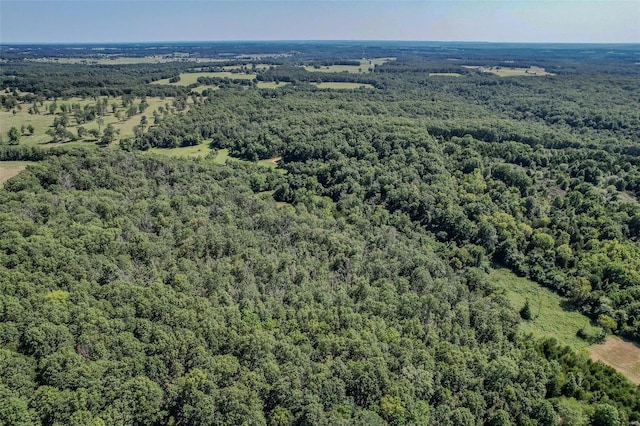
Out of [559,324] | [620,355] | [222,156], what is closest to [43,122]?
[222,156]

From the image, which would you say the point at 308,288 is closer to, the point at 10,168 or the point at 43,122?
the point at 10,168

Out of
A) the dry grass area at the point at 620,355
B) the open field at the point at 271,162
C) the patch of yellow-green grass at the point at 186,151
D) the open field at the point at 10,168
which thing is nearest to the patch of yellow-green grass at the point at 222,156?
the patch of yellow-green grass at the point at 186,151

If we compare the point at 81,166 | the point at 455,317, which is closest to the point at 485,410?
the point at 455,317

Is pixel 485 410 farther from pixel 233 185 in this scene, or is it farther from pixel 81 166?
pixel 81 166

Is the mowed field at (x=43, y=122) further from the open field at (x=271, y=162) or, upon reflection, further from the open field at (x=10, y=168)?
the open field at (x=271, y=162)

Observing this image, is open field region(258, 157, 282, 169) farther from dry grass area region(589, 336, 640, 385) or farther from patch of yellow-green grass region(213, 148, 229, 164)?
dry grass area region(589, 336, 640, 385)

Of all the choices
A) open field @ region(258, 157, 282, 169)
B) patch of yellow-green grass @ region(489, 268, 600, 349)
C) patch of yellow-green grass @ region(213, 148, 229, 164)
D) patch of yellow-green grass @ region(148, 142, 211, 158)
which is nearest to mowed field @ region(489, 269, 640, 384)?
patch of yellow-green grass @ region(489, 268, 600, 349)
